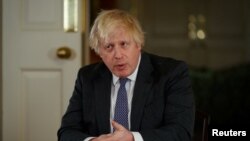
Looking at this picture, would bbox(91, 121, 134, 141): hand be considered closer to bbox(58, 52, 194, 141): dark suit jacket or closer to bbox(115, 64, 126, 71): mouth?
bbox(58, 52, 194, 141): dark suit jacket

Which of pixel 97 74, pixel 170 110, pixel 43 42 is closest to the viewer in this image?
pixel 170 110

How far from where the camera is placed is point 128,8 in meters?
3.19

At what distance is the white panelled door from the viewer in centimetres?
278

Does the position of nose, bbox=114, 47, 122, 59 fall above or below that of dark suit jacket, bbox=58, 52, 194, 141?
above

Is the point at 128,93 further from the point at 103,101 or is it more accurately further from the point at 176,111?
the point at 176,111

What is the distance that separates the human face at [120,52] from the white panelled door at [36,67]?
46.6 inches

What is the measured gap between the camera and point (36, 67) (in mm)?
2803

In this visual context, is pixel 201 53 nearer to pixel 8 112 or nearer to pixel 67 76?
pixel 67 76

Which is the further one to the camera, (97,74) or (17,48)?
(17,48)

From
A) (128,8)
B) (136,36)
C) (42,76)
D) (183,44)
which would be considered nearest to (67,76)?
(42,76)

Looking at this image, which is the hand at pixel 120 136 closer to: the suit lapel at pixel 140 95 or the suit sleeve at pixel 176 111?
the suit sleeve at pixel 176 111

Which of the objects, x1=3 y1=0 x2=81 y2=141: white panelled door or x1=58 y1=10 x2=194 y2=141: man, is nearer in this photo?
x1=58 y1=10 x2=194 y2=141: man

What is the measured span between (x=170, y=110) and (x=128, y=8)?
1.75m

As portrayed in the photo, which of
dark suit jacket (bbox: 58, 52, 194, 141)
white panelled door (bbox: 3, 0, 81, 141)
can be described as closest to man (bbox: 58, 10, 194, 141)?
dark suit jacket (bbox: 58, 52, 194, 141)
